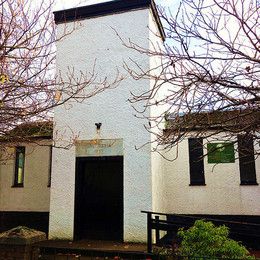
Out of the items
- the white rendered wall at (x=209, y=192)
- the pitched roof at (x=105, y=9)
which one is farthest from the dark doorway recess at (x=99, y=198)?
the pitched roof at (x=105, y=9)

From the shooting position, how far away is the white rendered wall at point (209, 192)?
1061cm

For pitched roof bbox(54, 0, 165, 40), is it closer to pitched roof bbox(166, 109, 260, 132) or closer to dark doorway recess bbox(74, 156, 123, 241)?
dark doorway recess bbox(74, 156, 123, 241)

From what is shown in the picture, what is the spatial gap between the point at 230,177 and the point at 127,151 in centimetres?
377

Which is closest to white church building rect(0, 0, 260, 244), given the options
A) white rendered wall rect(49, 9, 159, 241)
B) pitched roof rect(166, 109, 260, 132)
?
white rendered wall rect(49, 9, 159, 241)

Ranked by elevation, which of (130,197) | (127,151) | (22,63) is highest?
(22,63)

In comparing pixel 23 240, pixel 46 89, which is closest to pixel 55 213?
pixel 23 240

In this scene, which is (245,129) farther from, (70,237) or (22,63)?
(70,237)

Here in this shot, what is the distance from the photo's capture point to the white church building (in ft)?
31.5

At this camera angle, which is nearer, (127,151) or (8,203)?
(127,151)

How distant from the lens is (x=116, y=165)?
10.0 meters

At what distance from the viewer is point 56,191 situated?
9992 millimetres

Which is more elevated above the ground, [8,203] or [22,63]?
[22,63]

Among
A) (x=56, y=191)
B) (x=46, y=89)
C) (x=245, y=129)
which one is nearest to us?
(x=245, y=129)

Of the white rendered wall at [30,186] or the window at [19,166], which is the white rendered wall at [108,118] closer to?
the white rendered wall at [30,186]
